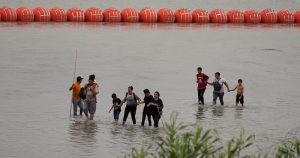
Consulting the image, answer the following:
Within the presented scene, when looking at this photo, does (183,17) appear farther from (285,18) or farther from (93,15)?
(285,18)

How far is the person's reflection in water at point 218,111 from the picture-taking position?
38.6 meters

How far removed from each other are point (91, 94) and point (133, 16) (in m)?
42.9

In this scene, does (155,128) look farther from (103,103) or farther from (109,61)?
(109,61)

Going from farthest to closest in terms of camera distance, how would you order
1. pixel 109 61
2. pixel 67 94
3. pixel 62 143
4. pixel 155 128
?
1. pixel 109 61
2. pixel 67 94
3. pixel 155 128
4. pixel 62 143

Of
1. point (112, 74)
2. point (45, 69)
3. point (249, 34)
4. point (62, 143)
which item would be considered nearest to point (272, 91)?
point (112, 74)

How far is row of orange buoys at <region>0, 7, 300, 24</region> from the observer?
75875 millimetres

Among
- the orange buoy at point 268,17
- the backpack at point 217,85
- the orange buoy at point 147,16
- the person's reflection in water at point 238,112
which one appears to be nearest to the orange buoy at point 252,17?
the orange buoy at point 268,17

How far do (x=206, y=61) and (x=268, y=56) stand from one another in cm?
523

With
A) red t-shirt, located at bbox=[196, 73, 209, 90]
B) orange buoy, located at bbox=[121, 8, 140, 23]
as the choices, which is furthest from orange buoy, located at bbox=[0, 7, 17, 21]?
red t-shirt, located at bbox=[196, 73, 209, 90]

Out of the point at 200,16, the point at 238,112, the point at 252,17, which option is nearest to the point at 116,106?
the point at 238,112

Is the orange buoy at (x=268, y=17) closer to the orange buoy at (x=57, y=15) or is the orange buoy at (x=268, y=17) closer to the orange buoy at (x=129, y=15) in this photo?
the orange buoy at (x=129, y=15)

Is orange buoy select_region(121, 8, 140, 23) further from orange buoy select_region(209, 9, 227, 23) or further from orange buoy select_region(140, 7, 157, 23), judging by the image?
orange buoy select_region(209, 9, 227, 23)

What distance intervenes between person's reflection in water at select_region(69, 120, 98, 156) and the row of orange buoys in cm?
4114

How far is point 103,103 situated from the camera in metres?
41.2
